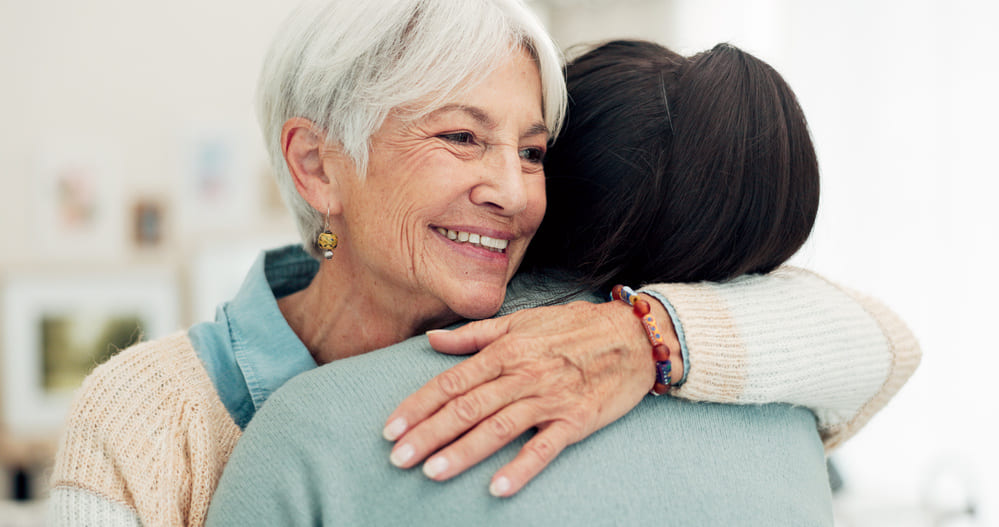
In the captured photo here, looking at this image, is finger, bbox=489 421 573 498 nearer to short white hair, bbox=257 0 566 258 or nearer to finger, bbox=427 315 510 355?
finger, bbox=427 315 510 355

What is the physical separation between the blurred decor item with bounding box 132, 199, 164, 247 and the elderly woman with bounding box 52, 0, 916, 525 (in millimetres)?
2523

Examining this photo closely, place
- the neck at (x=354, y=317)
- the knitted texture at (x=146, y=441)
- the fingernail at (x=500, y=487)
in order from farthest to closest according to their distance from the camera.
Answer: the neck at (x=354, y=317), the knitted texture at (x=146, y=441), the fingernail at (x=500, y=487)

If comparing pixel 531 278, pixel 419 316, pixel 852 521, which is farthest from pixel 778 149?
pixel 852 521

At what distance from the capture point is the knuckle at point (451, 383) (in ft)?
2.62

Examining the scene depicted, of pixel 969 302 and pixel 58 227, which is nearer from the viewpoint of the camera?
pixel 969 302

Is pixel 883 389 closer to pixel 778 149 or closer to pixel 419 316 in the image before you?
pixel 778 149

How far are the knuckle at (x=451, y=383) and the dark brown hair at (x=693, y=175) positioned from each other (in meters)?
0.30

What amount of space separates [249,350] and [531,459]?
585 mm

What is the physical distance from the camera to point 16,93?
10.3ft

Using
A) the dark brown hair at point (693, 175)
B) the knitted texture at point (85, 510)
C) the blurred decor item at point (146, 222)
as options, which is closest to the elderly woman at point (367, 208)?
the knitted texture at point (85, 510)

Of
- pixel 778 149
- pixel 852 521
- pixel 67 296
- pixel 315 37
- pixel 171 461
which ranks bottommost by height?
pixel 852 521

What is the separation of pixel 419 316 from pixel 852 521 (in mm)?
1928

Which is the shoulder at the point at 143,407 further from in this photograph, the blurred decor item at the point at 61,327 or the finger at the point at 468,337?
the blurred decor item at the point at 61,327

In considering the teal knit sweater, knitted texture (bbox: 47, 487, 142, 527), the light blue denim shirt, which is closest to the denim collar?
the light blue denim shirt
